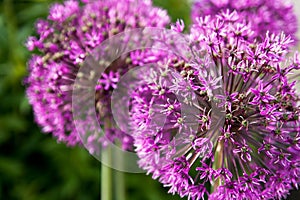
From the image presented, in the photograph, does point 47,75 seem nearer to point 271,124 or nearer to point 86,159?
point 271,124

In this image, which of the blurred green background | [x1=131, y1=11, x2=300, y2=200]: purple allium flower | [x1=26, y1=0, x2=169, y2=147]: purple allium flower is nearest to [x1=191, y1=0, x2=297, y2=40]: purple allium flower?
[x1=26, y1=0, x2=169, y2=147]: purple allium flower

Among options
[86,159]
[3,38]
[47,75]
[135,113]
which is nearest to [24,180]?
[86,159]

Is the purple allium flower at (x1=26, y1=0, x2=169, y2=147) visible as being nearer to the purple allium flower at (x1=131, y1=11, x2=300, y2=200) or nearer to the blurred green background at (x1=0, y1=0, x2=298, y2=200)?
the purple allium flower at (x1=131, y1=11, x2=300, y2=200)

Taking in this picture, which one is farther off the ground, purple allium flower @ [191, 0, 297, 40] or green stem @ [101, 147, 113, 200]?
purple allium flower @ [191, 0, 297, 40]

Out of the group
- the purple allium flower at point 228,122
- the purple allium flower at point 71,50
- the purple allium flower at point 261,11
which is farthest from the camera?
the purple allium flower at point 261,11

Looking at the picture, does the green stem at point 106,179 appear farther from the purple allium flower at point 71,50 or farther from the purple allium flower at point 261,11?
the purple allium flower at point 261,11

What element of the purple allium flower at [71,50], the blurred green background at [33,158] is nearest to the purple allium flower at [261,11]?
the purple allium flower at [71,50]
